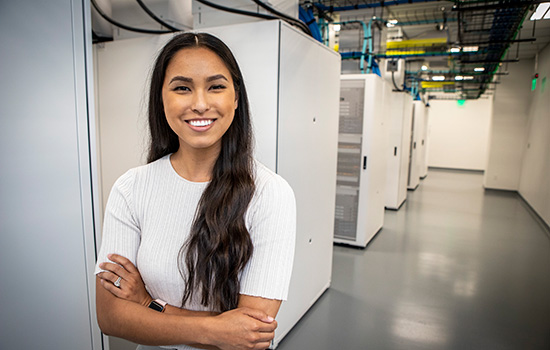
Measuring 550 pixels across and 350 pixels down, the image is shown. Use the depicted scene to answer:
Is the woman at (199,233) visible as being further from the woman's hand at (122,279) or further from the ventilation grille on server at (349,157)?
the ventilation grille on server at (349,157)

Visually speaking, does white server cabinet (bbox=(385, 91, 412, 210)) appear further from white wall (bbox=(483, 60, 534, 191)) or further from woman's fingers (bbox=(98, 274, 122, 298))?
woman's fingers (bbox=(98, 274, 122, 298))

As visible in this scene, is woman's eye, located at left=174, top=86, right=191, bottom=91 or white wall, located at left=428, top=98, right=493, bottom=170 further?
white wall, located at left=428, top=98, right=493, bottom=170

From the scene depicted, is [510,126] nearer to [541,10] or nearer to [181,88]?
[541,10]

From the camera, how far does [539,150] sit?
6.75 m

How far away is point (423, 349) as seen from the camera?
2.49 meters

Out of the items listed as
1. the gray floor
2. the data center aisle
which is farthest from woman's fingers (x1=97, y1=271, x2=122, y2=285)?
the data center aisle

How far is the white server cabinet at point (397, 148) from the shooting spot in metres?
6.13

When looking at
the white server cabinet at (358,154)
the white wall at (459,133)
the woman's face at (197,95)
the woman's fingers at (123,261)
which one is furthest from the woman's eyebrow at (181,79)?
the white wall at (459,133)

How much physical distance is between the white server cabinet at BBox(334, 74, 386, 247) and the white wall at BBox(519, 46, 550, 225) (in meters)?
3.48

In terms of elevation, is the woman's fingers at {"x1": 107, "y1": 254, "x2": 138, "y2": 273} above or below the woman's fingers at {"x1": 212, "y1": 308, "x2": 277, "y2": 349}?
above

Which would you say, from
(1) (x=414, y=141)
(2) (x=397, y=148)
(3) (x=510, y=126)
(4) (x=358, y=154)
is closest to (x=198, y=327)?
(4) (x=358, y=154)

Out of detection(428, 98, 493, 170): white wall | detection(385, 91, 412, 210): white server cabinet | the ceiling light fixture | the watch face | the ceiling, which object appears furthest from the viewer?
detection(428, 98, 493, 170): white wall

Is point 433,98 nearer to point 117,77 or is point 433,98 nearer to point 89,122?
point 117,77

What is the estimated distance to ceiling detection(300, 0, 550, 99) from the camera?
4.09 m
